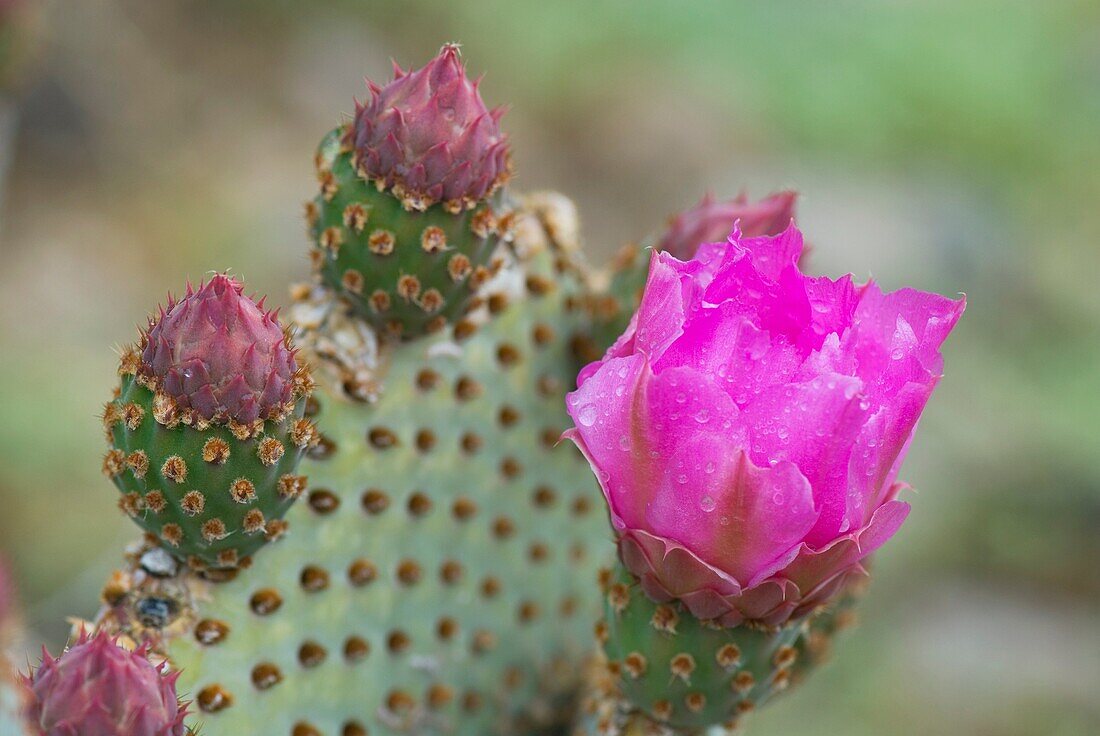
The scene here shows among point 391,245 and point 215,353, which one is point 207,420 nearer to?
A: point 215,353

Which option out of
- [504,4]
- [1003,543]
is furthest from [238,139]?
[1003,543]

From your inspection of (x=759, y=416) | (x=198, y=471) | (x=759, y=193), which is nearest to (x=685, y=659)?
(x=759, y=416)

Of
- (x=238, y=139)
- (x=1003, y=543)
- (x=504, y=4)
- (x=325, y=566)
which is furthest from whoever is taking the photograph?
(x=504, y=4)

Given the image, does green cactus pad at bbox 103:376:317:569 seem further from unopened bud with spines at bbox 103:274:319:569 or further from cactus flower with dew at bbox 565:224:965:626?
cactus flower with dew at bbox 565:224:965:626

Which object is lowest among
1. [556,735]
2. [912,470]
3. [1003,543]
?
[1003,543]

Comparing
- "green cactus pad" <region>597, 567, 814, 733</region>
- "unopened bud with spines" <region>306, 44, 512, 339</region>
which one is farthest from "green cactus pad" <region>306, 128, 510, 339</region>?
"green cactus pad" <region>597, 567, 814, 733</region>

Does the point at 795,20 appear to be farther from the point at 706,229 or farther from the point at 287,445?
the point at 287,445

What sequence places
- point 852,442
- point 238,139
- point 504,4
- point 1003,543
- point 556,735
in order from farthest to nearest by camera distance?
point 504,4 < point 238,139 < point 1003,543 < point 556,735 < point 852,442
